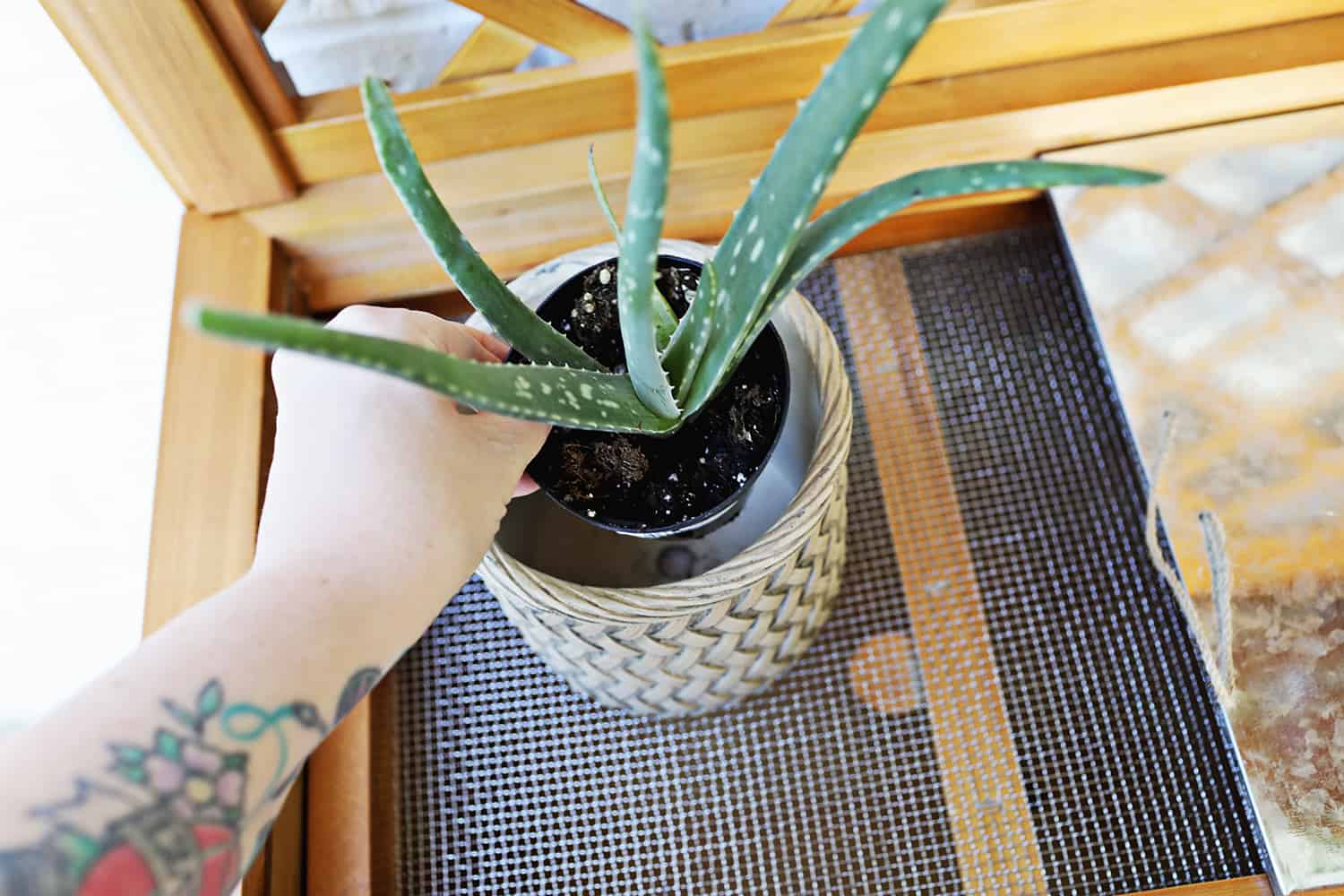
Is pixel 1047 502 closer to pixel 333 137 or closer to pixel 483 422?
pixel 483 422

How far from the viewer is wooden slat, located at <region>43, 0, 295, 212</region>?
607mm

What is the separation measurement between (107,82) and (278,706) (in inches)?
20.0

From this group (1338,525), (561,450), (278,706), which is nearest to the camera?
(278,706)

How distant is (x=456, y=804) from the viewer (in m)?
0.68

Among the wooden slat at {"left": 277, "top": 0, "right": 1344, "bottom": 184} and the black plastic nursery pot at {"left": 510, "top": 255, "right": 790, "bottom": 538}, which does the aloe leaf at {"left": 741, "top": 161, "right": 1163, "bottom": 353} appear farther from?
the wooden slat at {"left": 277, "top": 0, "right": 1344, "bottom": 184}

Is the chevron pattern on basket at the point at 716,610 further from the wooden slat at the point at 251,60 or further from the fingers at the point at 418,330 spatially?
the wooden slat at the point at 251,60

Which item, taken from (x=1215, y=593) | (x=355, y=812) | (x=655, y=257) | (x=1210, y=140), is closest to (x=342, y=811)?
(x=355, y=812)

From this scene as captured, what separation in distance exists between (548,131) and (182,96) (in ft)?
0.85

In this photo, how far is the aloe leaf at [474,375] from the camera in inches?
9.4

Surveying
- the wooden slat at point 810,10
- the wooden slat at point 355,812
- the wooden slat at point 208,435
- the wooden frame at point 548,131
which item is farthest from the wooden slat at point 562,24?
the wooden slat at point 355,812

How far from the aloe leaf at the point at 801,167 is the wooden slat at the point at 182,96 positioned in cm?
45

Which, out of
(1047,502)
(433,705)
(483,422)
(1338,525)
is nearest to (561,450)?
(483,422)

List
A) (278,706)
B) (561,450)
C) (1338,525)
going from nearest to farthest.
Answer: (278,706) → (561,450) → (1338,525)

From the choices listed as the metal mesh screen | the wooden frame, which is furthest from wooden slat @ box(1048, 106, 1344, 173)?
the metal mesh screen
